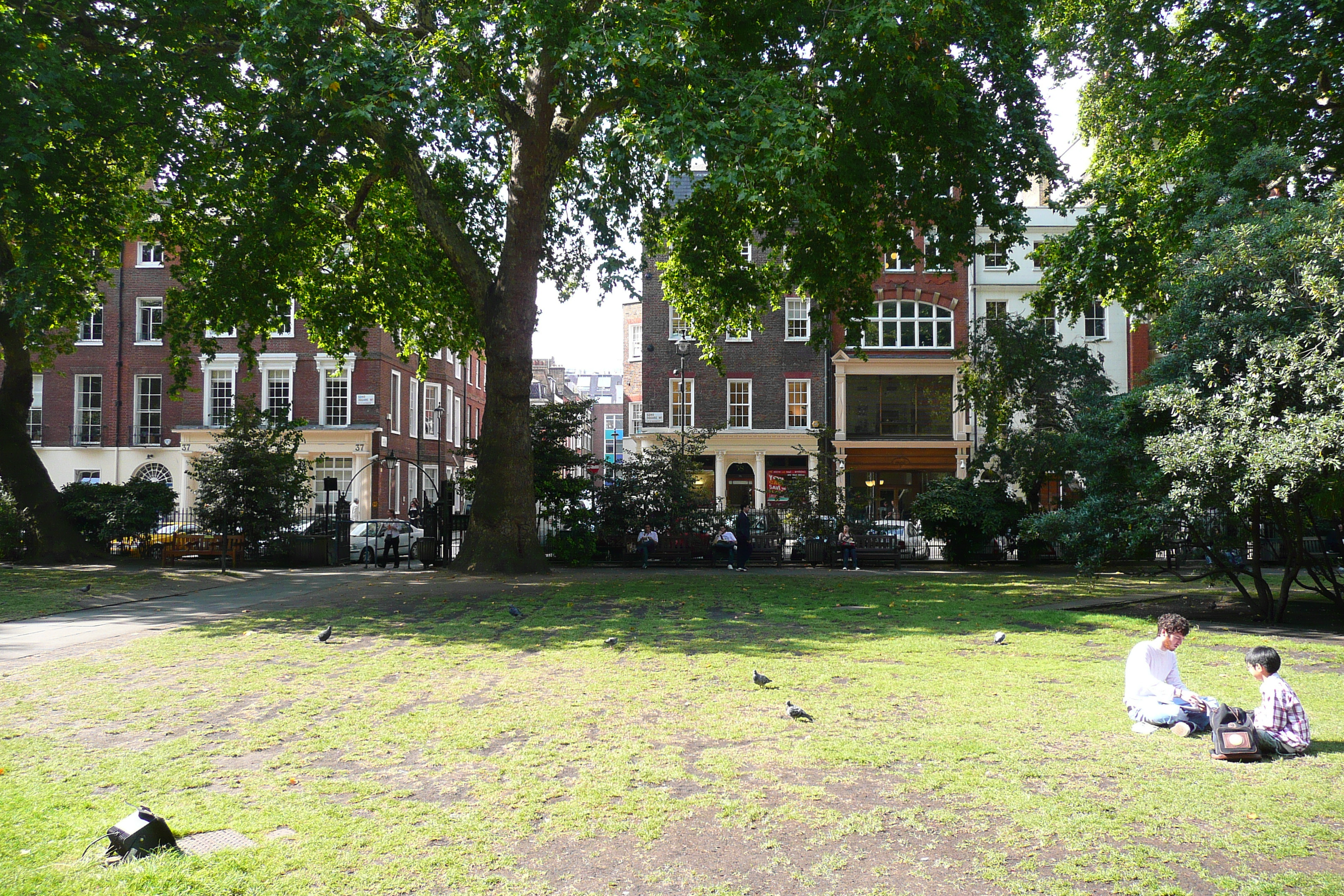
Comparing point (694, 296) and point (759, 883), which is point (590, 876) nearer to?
point (759, 883)

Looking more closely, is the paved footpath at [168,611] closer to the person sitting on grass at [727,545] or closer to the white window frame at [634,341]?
the person sitting on grass at [727,545]

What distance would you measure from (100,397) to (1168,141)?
41625 millimetres

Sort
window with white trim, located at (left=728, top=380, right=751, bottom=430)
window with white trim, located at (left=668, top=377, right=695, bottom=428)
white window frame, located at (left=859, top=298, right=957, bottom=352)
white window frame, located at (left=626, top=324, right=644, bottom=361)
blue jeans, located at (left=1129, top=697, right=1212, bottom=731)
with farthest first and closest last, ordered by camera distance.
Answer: white window frame, located at (left=626, top=324, right=644, bottom=361)
window with white trim, located at (left=728, top=380, right=751, bottom=430)
white window frame, located at (left=859, top=298, right=957, bottom=352)
window with white trim, located at (left=668, top=377, right=695, bottom=428)
blue jeans, located at (left=1129, top=697, right=1212, bottom=731)

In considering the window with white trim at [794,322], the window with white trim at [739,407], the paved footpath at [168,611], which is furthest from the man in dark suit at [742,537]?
the window with white trim at [794,322]

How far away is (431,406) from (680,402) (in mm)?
14712

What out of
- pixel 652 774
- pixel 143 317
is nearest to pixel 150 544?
pixel 143 317

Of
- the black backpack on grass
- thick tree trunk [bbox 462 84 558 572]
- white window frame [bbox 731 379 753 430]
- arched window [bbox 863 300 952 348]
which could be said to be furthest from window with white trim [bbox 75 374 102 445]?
the black backpack on grass

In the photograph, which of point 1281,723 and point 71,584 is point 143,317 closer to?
point 71,584

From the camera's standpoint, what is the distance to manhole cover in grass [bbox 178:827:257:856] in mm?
4258

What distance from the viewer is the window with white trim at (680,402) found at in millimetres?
39688

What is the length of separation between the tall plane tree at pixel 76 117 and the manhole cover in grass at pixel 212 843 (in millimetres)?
14559

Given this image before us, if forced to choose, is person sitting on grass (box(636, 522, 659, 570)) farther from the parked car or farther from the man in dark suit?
the parked car

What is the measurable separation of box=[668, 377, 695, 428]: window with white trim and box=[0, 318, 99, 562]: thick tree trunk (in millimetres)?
22430

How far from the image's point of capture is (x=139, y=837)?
411 cm
